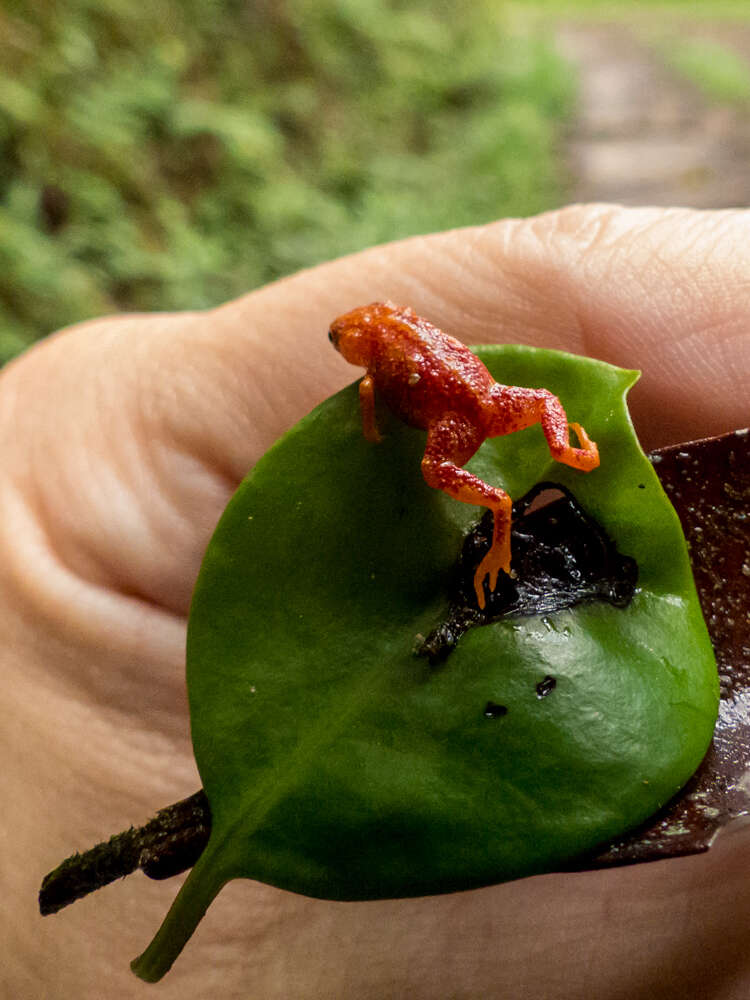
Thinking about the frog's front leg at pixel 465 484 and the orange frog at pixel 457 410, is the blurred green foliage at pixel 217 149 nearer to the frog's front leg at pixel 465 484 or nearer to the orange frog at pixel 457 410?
the orange frog at pixel 457 410

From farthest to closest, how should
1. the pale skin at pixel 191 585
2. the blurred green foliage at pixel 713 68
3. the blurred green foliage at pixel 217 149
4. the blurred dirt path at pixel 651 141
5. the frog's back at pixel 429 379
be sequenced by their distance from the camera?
the blurred green foliage at pixel 713 68
the blurred dirt path at pixel 651 141
the blurred green foliage at pixel 217 149
the pale skin at pixel 191 585
the frog's back at pixel 429 379

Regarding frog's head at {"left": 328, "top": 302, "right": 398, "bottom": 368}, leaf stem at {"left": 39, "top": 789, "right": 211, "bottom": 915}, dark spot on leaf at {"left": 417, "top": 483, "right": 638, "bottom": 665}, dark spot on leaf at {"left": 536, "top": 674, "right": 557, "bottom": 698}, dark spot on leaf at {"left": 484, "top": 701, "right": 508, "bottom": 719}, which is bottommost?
leaf stem at {"left": 39, "top": 789, "right": 211, "bottom": 915}

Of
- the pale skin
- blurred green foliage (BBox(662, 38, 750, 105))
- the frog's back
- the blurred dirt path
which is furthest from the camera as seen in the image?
blurred green foliage (BBox(662, 38, 750, 105))

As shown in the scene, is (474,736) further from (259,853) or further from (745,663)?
(745,663)

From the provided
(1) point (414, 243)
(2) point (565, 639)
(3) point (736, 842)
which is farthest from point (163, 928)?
(1) point (414, 243)

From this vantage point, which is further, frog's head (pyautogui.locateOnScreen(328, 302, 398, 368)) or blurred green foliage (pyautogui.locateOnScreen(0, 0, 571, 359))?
blurred green foliage (pyautogui.locateOnScreen(0, 0, 571, 359))

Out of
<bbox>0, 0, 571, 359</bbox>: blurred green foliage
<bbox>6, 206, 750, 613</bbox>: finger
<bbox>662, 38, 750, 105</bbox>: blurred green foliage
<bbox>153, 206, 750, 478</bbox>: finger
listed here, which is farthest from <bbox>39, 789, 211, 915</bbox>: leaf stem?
<bbox>662, 38, 750, 105</bbox>: blurred green foliage

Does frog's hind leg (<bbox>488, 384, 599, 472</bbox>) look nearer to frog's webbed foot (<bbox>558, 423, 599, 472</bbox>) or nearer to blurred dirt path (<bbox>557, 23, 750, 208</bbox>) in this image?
frog's webbed foot (<bbox>558, 423, 599, 472</bbox>)

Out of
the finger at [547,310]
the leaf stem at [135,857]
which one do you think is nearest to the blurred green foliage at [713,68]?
the finger at [547,310]
